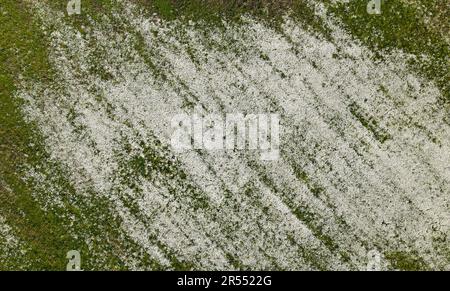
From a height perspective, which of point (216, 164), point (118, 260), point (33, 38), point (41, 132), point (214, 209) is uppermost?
point (33, 38)

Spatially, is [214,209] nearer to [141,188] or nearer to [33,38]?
[141,188]

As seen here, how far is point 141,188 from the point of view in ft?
29.7

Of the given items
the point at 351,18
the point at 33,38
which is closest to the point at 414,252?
the point at 351,18

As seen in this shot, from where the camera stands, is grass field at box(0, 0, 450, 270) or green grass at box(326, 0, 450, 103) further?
green grass at box(326, 0, 450, 103)

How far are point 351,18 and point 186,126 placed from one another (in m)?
3.18

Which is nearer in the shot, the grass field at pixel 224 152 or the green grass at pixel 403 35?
the grass field at pixel 224 152

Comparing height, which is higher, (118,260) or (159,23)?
(159,23)

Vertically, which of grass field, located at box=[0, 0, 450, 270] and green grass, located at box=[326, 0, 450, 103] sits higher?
green grass, located at box=[326, 0, 450, 103]

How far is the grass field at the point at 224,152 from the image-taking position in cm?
898

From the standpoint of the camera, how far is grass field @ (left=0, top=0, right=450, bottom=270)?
898 centimetres

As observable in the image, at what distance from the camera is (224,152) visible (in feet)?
29.8

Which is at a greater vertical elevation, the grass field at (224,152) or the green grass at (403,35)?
the green grass at (403,35)

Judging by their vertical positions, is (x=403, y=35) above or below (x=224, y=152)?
above

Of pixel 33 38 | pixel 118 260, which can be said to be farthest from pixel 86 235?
pixel 33 38
